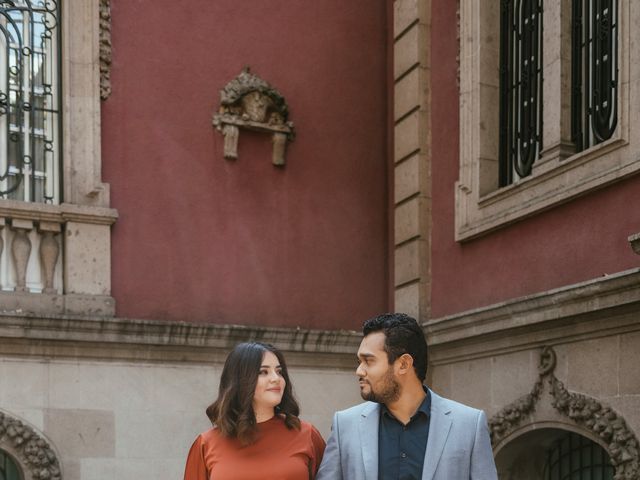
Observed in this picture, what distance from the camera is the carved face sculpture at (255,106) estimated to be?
Answer: 9.70 meters

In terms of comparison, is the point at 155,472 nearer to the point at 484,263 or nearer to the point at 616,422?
the point at 484,263

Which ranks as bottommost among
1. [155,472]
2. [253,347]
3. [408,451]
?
[155,472]

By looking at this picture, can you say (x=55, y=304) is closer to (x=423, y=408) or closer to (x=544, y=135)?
(x=544, y=135)

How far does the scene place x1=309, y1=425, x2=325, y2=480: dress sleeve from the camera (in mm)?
4258

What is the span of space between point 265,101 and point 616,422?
474cm

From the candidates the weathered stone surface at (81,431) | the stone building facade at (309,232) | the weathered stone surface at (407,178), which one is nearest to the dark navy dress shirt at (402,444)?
the stone building facade at (309,232)

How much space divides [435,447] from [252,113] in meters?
6.39

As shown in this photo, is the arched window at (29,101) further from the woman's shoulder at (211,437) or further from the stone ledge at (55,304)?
the woman's shoulder at (211,437)

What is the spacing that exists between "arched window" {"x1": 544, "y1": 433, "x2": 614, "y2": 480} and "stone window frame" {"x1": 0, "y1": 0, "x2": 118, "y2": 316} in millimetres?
4139

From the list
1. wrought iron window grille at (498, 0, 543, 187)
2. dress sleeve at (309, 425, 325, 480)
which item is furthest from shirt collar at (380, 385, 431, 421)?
wrought iron window grille at (498, 0, 543, 187)

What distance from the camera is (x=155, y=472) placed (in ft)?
28.9

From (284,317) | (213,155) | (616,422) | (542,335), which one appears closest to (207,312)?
(284,317)

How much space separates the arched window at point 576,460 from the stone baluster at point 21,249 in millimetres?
4832

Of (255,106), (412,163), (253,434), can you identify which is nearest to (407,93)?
(412,163)
